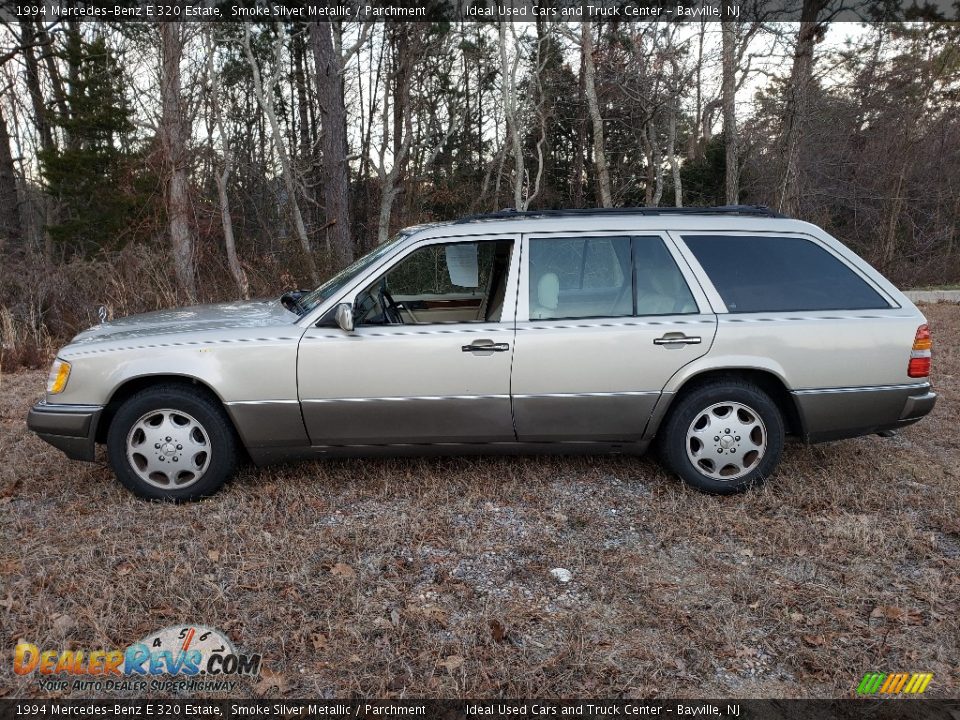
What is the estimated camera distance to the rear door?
3658 mm

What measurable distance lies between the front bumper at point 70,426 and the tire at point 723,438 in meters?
3.43

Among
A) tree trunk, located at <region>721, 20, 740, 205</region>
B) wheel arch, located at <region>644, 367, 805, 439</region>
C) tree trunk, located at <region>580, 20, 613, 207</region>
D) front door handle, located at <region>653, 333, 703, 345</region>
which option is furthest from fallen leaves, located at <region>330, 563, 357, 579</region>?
tree trunk, located at <region>721, 20, 740, 205</region>

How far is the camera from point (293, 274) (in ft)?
38.3

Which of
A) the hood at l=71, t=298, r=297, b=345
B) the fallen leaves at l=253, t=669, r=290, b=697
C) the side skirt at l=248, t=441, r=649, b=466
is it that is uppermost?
the hood at l=71, t=298, r=297, b=345

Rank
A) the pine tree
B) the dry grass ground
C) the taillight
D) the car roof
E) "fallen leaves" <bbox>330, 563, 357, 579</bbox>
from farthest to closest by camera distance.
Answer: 1. the pine tree
2. the car roof
3. the taillight
4. "fallen leaves" <bbox>330, 563, 357, 579</bbox>
5. the dry grass ground

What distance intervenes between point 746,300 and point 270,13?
15.8 metres

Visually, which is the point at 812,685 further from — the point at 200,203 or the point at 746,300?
the point at 200,203

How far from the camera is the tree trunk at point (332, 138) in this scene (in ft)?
42.1

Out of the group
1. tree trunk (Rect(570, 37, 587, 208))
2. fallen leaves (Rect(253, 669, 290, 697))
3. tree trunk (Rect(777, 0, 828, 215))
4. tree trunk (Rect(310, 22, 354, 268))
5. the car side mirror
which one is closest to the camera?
fallen leaves (Rect(253, 669, 290, 697))

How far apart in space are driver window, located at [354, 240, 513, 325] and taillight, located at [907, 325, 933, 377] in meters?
2.50

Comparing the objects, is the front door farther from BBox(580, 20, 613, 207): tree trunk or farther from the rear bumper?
BBox(580, 20, 613, 207): tree trunk

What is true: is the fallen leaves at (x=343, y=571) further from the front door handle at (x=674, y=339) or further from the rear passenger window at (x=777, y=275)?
the rear passenger window at (x=777, y=275)

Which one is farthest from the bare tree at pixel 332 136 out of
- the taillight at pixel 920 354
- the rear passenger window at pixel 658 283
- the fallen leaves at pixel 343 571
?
the taillight at pixel 920 354

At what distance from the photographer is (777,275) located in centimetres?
383
